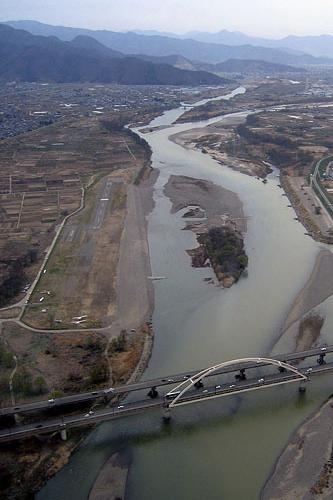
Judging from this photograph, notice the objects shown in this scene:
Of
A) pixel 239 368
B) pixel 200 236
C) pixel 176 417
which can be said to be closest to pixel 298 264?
pixel 200 236

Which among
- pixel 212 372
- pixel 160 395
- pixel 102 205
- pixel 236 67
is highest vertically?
pixel 236 67

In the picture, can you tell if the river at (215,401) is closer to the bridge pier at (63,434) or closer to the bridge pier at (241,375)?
the bridge pier at (63,434)

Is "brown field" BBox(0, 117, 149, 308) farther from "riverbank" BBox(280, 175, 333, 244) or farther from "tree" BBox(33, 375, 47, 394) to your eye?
"riverbank" BBox(280, 175, 333, 244)

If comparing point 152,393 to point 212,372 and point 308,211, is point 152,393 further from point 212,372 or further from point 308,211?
point 308,211

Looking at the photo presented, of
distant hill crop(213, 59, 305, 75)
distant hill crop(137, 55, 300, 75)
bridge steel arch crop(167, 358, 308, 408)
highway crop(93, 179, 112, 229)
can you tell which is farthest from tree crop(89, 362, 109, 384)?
distant hill crop(213, 59, 305, 75)

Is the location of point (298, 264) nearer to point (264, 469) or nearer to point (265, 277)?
point (265, 277)

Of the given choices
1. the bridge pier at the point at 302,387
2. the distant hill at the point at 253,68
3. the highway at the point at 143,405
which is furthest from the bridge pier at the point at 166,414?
the distant hill at the point at 253,68

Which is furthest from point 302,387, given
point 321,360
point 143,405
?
point 143,405
